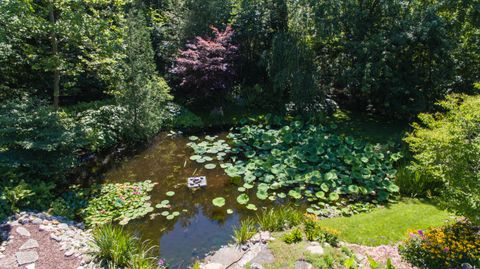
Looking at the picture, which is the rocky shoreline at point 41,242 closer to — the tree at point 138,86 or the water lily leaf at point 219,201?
the water lily leaf at point 219,201

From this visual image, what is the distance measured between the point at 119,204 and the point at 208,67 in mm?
5982

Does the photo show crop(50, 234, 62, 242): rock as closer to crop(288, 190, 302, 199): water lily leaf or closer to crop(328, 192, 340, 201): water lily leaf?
crop(288, 190, 302, 199): water lily leaf

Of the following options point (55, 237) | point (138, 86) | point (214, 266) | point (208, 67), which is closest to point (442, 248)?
point (214, 266)

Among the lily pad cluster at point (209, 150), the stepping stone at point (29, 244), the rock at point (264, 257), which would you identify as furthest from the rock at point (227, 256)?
the lily pad cluster at point (209, 150)

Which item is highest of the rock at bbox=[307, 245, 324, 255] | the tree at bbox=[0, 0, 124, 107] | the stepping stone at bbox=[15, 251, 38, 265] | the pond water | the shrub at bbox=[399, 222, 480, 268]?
the tree at bbox=[0, 0, 124, 107]

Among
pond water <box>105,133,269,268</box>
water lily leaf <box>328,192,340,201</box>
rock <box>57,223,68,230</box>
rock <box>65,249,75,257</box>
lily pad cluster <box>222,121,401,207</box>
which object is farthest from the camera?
lily pad cluster <box>222,121,401,207</box>

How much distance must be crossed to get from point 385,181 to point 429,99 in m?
4.96

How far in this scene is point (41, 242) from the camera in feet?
18.7

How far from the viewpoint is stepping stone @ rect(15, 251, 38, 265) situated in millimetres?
5240

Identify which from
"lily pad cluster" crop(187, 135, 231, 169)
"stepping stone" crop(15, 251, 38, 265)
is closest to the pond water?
"lily pad cluster" crop(187, 135, 231, 169)

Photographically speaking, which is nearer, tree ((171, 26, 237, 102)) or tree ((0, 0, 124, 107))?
tree ((0, 0, 124, 107))

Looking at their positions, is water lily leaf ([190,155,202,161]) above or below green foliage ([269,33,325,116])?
below

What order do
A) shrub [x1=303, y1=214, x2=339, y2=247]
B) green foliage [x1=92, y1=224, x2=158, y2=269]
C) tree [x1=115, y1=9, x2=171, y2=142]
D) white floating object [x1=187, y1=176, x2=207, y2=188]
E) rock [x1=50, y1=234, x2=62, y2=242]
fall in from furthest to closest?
1. tree [x1=115, y1=9, x2=171, y2=142]
2. white floating object [x1=187, y1=176, x2=207, y2=188]
3. rock [x1=50, y1=234, x2=62, y2=242]
4. shrub [x1=303, y1=214, x2=339, y2=247]
5. green foliage [x1=92, y1=224, x2=158, y2=269]

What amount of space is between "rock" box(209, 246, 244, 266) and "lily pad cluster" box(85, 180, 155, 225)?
2158mm
